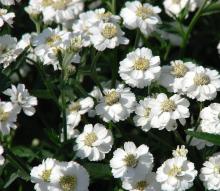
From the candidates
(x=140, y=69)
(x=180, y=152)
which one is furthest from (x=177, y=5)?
(x=180, y=152)

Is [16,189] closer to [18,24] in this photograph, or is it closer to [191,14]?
[18,24]

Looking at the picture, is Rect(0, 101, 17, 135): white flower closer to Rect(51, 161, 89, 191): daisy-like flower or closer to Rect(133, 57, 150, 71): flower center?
Rect(51, 161, 89, 191): daisy-like flower

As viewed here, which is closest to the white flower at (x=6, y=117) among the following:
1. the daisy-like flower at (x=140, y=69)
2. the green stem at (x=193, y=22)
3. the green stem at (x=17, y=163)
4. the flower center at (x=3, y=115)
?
the flower center at (x=3, y=115)

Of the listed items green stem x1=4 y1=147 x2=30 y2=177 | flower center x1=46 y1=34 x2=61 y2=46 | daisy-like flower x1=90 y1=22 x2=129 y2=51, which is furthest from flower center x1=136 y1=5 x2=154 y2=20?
green stem x1=4 y1=147 x2=30 y2=177

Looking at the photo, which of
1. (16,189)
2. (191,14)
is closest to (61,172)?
(16,189)

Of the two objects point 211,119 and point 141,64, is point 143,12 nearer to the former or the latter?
point 141,64

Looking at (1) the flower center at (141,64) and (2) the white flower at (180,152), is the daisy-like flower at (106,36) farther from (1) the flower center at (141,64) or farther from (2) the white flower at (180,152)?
(2) the white flower at (180,152)
